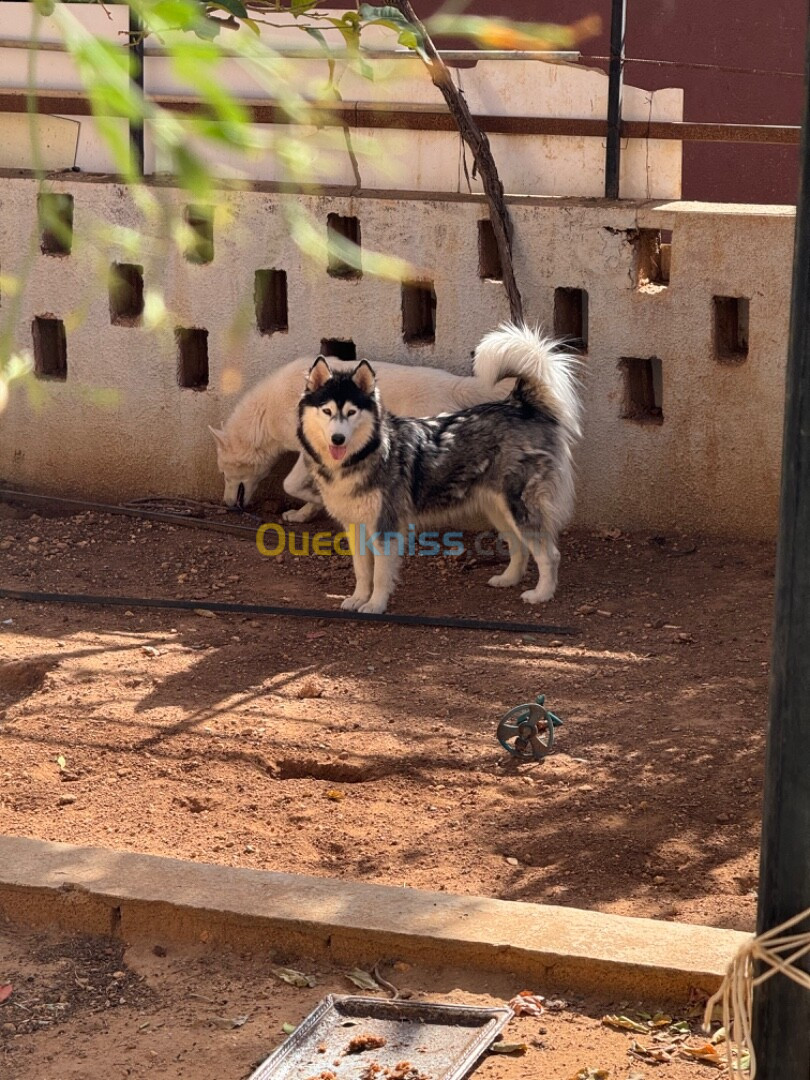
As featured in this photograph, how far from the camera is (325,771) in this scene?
5348mm

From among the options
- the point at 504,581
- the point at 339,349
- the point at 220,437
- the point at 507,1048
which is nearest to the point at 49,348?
the point at 220,437

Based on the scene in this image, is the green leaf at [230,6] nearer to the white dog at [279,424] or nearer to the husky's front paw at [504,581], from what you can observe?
the husky's front paw at [504,581]

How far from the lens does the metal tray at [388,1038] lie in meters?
3.05

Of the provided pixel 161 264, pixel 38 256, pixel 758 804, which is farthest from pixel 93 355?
pixel 161 264

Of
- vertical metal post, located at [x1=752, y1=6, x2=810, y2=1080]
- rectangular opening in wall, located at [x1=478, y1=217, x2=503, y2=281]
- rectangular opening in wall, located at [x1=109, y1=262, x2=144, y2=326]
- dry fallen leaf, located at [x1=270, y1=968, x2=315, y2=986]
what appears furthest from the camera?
rectangular opening in wall, located at [x1=109, y1=262, x2=144, y2=326]

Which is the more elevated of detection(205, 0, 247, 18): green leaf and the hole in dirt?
detection(205, 0, 247, 18): green leaf

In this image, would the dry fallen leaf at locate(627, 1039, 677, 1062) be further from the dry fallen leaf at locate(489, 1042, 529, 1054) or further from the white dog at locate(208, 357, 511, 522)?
the white dog at locate(208, 357, 511, 522)

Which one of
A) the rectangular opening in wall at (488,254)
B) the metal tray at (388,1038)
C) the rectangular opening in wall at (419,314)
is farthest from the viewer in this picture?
the rectangular opening in wall at (419,314)

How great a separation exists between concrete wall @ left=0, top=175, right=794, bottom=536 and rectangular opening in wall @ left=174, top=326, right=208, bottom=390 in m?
0.07

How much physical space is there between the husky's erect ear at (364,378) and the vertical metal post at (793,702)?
4.78 meters

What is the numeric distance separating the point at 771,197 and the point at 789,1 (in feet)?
4.97

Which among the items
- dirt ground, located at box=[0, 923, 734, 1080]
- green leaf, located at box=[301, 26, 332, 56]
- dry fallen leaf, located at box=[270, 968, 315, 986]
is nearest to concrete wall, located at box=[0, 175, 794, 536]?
dirt ground, located at box=[0, 923, 734, 1080]

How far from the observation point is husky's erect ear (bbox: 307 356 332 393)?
696 centimetres

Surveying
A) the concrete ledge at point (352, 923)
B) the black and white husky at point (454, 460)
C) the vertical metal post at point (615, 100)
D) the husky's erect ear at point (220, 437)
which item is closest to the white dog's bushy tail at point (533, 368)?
the black and white husky at point (454, 460)
